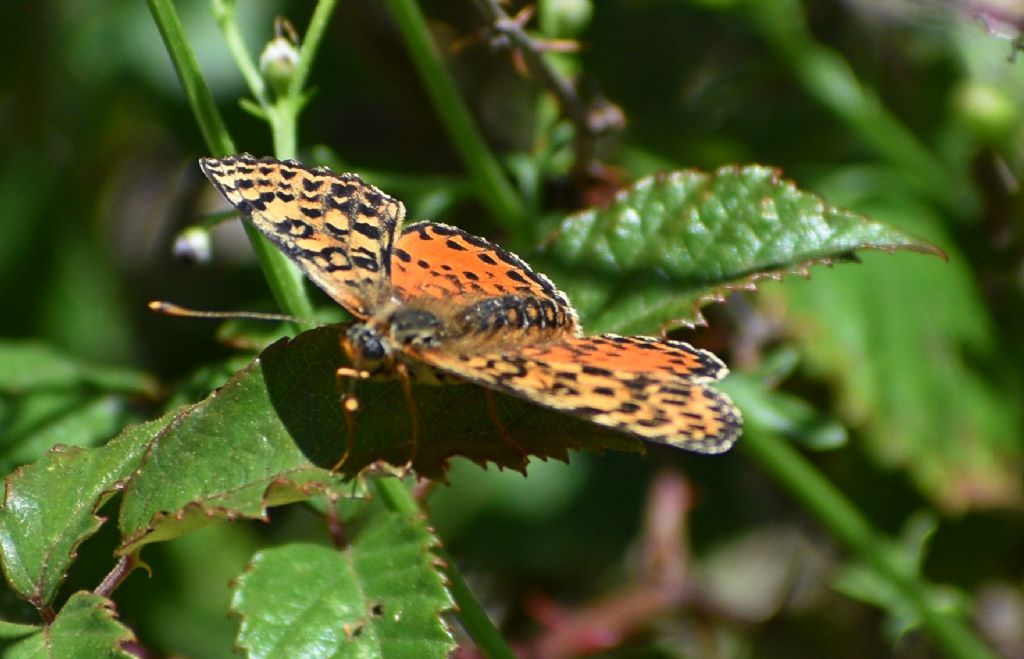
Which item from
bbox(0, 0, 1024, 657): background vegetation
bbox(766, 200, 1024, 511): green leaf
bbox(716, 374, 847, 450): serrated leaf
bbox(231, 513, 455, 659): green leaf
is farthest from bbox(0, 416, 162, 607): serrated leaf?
bbox(766, 200, 1024, 511): green leaf

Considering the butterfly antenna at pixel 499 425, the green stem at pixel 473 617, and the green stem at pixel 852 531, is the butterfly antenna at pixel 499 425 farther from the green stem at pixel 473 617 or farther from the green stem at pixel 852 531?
the green stem at pixel 852 531

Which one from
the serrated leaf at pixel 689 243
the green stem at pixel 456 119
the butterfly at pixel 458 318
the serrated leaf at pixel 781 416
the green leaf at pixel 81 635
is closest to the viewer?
the green leaf at pixel 81 635

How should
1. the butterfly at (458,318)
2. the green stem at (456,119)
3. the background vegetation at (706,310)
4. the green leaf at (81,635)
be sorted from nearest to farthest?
1. the green leaf at (81,635)
2. the butterfly at (458,318)
3. the green stem at (456,119)
4. the background vegetation at (706,310)

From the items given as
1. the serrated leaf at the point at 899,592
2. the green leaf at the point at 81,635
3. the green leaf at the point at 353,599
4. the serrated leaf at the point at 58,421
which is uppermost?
the green leaf at the point at 81,635

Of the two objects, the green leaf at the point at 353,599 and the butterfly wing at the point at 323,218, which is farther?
the butterfly wing at the point at 323,218

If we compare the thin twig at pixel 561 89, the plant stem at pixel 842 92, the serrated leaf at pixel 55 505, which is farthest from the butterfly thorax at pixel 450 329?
the plant stem at pixel 842 92

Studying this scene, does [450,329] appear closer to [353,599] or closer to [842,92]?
[353,599]

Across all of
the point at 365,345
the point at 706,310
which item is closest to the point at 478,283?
the point at 365,345

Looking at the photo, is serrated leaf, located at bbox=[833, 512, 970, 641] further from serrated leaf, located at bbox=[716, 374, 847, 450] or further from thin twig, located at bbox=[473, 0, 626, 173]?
thin twig, located at bbox=[473, 0, 626, 173]
